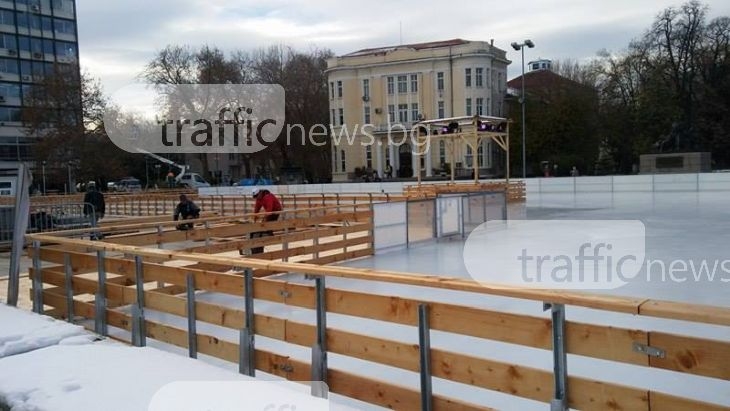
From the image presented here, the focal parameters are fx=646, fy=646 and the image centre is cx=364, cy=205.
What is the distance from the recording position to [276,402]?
11.5 feet

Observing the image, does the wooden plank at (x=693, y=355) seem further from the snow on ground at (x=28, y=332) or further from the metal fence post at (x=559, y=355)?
the snow on ground at (x=28, y=332)

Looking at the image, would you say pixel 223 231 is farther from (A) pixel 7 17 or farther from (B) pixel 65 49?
(B) pixel 65 49

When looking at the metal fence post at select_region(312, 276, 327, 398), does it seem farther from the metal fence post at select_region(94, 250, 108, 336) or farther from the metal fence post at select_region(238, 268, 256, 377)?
the metal fence post at select_region(94, 250, 108, 336)

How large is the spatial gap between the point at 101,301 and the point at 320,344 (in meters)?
2.77

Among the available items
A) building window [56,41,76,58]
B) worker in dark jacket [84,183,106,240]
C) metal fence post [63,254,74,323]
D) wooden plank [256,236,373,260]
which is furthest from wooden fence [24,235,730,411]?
building window [56,41,76,58]

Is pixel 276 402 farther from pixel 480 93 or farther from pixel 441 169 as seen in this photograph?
pixel 480 93

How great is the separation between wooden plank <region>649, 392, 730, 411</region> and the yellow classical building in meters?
51.7

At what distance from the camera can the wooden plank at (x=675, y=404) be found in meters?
2.53

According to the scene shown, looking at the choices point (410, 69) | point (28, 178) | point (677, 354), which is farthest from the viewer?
point (410, 69)

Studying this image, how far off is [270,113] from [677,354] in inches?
2202

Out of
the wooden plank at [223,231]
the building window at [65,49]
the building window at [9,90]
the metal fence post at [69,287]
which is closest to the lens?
the metal fence post at [69,287]

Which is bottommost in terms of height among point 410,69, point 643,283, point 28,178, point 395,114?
point 643,283

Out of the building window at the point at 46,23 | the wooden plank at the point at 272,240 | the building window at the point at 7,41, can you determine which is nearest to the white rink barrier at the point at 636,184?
the wooden plank at the point at 272,240

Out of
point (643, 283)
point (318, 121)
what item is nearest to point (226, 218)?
point (643, 283)
